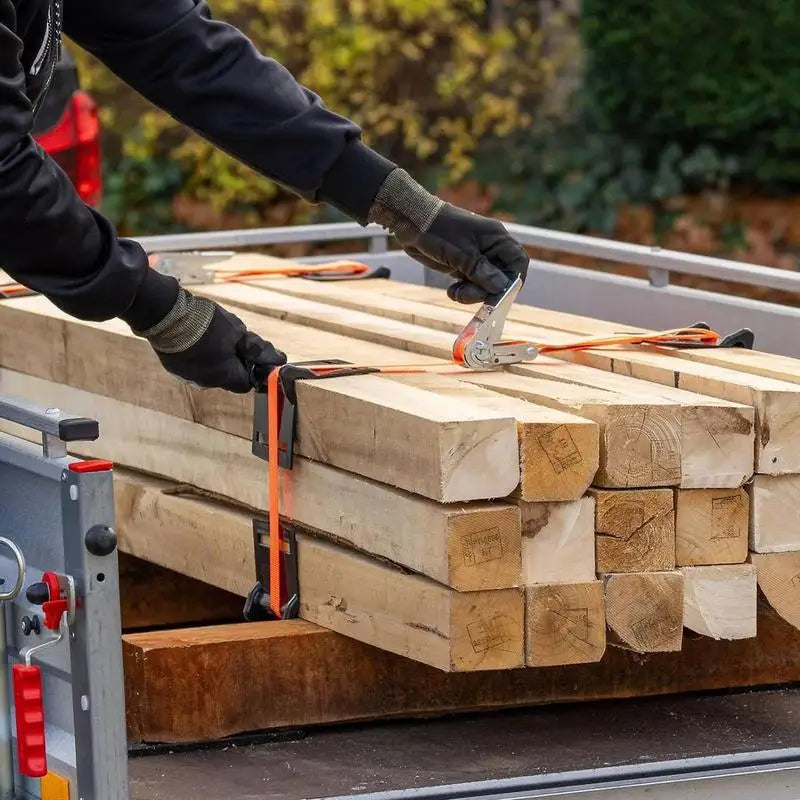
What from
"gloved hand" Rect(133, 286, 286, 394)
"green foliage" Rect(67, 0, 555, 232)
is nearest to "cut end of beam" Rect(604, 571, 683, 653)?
"gloved hand" Rect(133, 286, 286, 394)

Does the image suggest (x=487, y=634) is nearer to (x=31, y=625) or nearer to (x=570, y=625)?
(x=570, y=625)

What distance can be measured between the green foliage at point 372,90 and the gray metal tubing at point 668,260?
6834 mm

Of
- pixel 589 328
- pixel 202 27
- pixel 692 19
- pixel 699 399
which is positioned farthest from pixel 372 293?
pixel 692 19

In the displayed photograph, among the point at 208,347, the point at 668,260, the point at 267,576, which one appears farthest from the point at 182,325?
the point at 668,260

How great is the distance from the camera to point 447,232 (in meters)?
3.32

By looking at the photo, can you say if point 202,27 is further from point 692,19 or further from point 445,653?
point 692,19

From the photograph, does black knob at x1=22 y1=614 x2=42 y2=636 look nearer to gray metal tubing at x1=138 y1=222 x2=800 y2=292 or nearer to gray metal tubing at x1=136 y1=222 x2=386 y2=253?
gray metal tubing at x1=138 y1=222 x2=800 y2=292

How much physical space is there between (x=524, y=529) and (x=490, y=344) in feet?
1.86

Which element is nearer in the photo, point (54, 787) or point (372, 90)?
point (54, 787)

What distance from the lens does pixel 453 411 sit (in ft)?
9.10

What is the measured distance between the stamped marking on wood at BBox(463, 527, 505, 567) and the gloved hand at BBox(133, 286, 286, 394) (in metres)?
0.57

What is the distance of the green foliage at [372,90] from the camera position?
11.3 meters

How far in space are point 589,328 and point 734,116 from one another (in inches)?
283

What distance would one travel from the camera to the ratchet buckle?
10.6 ft
